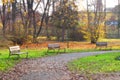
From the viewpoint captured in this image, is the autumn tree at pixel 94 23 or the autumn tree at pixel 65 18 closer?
the autumn tree at pixel 94 23

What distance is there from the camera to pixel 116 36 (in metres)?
75.2

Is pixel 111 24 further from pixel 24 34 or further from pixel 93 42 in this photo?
pixel 24 34

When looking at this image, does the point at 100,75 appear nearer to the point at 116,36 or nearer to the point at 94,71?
the point at 94,71

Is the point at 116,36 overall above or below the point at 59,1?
below

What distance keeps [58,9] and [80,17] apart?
25.2 ft

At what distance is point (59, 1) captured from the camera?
58.0m

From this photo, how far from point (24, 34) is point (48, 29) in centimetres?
1954

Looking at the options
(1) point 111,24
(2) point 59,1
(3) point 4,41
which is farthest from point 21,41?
(1) point 111,24

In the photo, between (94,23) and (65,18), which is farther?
(65,18)

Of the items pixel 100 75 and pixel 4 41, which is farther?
pixel 4 41

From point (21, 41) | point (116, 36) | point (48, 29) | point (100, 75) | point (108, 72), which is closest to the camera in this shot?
point (100, 75)

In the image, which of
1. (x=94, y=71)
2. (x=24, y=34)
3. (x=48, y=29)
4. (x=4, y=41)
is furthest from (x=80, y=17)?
(x=94, y=71)

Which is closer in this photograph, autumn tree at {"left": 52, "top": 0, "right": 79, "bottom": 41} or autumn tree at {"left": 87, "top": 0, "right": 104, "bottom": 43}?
autumn tree at {"left": 87, "top": 0, "right": 104, "bottom": 43}

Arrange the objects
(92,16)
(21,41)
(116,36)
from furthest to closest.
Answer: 1. (116,36)
2. (92,16)
3. (21,41)
